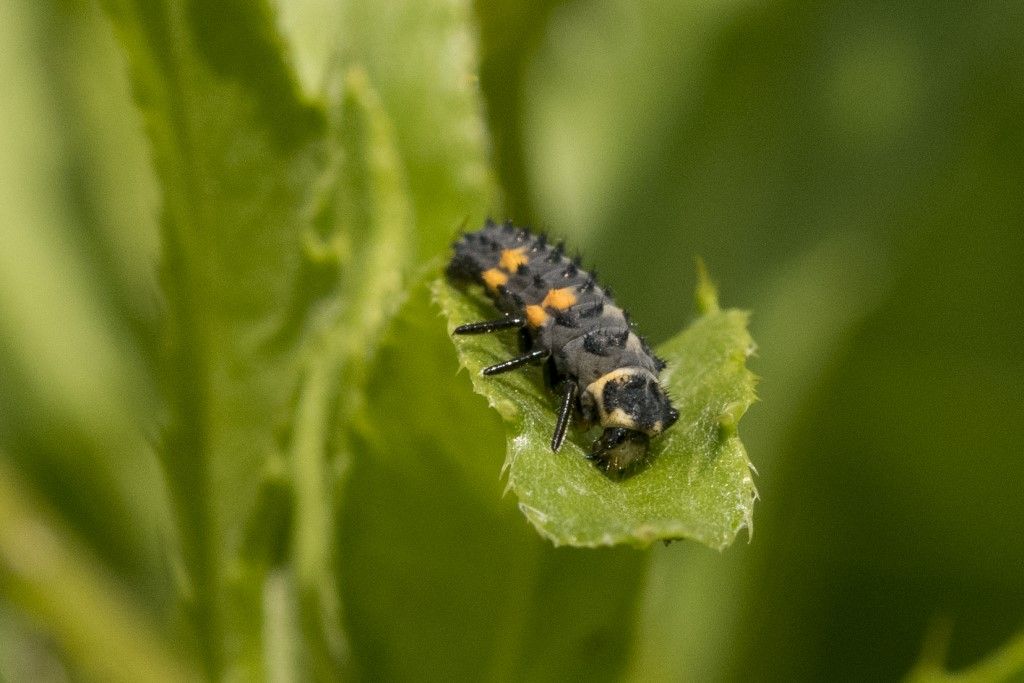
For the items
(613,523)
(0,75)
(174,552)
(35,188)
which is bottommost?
(613,523)

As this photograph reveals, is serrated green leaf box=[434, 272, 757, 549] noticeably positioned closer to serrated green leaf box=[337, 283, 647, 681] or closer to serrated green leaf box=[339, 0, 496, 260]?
serrated green leaf box=[337, 283, 647, 681]

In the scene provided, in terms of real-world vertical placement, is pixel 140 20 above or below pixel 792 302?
below

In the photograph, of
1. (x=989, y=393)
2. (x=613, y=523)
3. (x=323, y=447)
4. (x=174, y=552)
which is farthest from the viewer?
(x=989, y=393)

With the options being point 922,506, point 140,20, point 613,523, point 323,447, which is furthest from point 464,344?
point 922,506

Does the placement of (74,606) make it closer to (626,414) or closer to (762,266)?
(626,414)

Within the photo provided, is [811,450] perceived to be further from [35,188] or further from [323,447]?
[35,188]

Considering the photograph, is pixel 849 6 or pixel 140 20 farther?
pixel 849 6

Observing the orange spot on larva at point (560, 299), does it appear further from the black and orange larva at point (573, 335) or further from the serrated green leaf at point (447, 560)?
the serrated green leaf at point (447, 560)

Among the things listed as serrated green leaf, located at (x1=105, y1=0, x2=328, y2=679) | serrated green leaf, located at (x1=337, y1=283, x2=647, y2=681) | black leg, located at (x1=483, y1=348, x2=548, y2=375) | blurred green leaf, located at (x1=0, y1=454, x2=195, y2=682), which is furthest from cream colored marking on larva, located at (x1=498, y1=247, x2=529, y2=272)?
blurred green leaf, located at (x1=0, y1=454, x2=195, y2=682)
